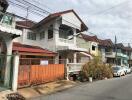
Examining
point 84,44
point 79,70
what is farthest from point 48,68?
point 84,44

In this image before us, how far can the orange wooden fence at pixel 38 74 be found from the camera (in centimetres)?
1867

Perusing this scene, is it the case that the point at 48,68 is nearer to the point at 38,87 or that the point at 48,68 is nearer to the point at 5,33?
the point at 38,87

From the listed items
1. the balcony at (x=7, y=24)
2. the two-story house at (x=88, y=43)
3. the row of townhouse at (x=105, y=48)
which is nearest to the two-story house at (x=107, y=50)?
the row of townhouse at (x=105, y=48)

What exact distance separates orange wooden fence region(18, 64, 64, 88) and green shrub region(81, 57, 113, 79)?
465cm

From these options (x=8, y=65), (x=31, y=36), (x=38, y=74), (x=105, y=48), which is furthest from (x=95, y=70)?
(x=105, y=48)

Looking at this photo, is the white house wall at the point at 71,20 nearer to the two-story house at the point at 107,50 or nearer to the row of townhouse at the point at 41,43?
the row of townhouse at the point at 41,43

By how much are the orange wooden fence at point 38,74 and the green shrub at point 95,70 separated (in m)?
4.65

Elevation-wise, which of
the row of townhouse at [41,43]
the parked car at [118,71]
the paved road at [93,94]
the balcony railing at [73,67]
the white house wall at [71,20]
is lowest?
the paved road at [93,94]

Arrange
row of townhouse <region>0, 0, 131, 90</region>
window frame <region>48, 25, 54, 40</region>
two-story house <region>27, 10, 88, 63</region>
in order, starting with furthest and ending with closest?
window frame <region>48, 25, 54, 40</region> → two-story house <region>27, 10, 88, 63</region> → row of townhouse <region>0, 0, 131, 90</region>

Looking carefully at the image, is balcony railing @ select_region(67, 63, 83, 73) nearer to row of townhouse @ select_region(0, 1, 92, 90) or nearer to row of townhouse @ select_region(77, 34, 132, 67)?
row of townhouse @ select_region(0, 1, 92, 90)

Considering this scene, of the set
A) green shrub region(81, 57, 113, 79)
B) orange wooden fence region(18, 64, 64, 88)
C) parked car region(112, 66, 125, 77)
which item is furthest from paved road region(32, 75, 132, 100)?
parked car region(112, 66, 125, 77)

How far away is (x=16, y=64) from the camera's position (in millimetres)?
17516

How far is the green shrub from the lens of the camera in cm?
2873

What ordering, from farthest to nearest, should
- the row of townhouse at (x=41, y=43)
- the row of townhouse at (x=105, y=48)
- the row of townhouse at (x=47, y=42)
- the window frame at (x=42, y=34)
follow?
the row of townhouse at (x=105, y=48)
the window frame at (x=42, y=34)
the row of townhouse at (x=47, y=42)
the row of townhouse at (x=41, y=43)
